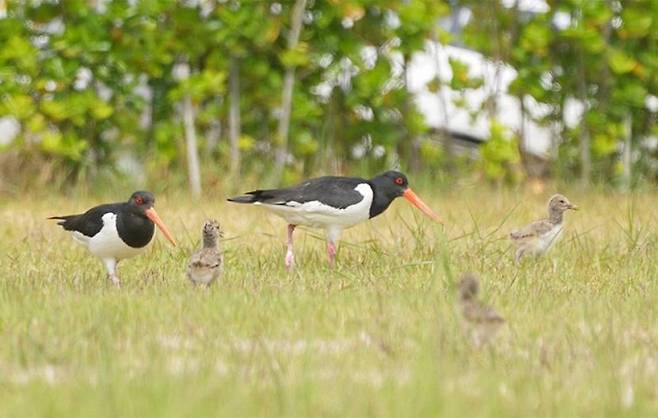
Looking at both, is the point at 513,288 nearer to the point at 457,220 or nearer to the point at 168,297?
the point at 168,297

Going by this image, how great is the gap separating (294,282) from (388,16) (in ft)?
19.3

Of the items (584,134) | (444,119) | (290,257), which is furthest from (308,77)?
(290,257)

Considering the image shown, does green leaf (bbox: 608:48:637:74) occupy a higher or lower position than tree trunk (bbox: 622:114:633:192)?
higher

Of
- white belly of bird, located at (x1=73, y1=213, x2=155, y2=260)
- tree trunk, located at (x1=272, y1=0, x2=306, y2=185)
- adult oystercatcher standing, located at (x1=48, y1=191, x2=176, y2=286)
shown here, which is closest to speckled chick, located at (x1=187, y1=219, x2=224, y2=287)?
adult oystercatcher standing, located at (x1=48, y1=191, x2=176, y2=286)

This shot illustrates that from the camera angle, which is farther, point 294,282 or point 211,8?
point 211,8

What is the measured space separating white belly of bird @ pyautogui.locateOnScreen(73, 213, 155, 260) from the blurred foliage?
4.65 m

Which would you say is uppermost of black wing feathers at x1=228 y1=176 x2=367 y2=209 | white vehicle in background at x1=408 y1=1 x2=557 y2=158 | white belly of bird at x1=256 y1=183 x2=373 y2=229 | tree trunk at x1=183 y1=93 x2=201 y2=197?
white vehicle in background at x1=408 y1=1 x2=557 y2=158

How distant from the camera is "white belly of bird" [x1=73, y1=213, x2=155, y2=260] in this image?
790 centimetres

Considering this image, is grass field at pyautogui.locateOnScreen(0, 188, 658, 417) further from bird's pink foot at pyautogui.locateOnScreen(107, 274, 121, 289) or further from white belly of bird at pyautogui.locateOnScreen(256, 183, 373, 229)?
white belly of bird at pyautogui.locateOnScreen(256, 183, 373, 229)

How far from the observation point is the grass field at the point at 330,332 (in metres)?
4.84

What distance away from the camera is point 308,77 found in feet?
43.7

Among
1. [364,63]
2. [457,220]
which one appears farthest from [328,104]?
[457,220]

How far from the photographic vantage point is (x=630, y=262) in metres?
8.68

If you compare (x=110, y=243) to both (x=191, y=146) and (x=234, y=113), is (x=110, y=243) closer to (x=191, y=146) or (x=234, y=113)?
(x=191, y=146)
